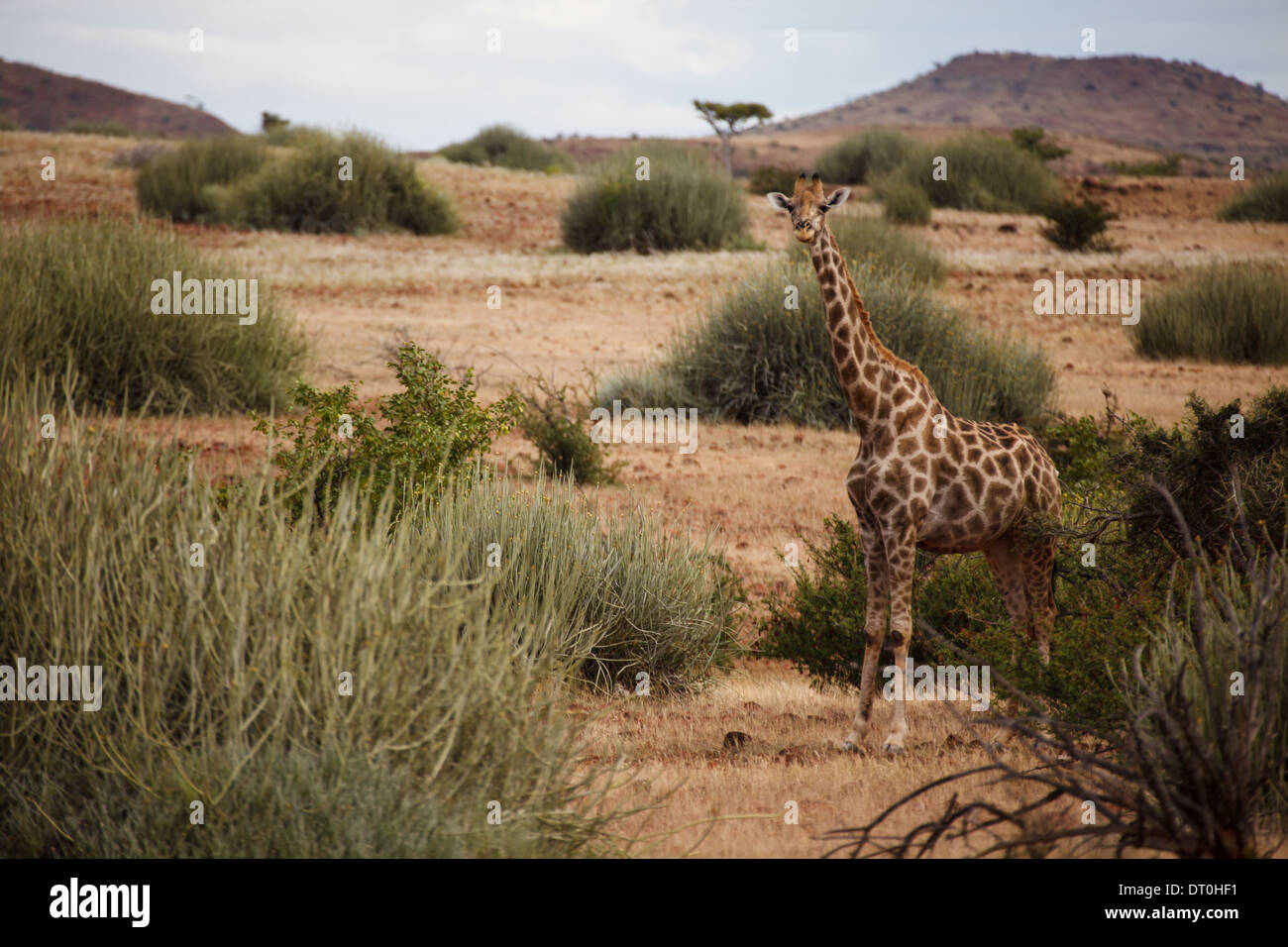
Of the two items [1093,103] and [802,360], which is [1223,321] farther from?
[1093,103]

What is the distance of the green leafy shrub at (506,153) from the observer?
49.4 metres

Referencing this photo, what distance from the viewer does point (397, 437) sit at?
7.29 meters

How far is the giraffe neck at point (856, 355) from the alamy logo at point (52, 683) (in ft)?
10.5

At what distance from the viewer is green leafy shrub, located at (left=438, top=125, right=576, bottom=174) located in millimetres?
49375

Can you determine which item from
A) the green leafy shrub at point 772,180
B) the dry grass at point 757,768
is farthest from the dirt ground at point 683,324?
the green leafy shrub at point 772,180

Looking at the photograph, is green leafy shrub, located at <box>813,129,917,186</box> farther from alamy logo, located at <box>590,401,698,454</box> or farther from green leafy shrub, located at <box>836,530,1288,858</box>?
green leafy shrub, located at <box>836,530,1288,858</box>

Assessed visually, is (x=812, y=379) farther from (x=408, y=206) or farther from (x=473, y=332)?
(x=408, y=206)

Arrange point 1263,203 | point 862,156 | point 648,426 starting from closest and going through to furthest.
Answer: point 648,426 → point 1263,203 → point 862,156

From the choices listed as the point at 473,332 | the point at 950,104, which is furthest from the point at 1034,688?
the point at 950,104

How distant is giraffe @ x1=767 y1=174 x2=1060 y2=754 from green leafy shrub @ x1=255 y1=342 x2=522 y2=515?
2.66 metres

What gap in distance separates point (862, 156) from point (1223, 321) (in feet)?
89.4

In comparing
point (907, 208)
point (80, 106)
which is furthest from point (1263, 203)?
point (80, 106)

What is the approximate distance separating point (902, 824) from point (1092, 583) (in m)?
2.43
